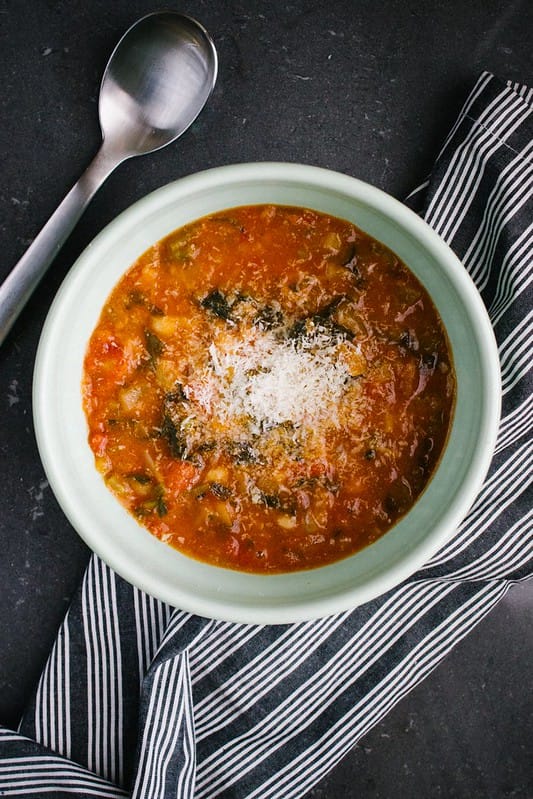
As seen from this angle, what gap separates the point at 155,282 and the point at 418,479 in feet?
3.30

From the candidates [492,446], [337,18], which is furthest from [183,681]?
[337,18]

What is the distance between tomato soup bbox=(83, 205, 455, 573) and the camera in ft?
7.52

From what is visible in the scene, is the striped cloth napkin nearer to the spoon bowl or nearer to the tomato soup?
the tomato soup

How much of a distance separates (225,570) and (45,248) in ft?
3.96

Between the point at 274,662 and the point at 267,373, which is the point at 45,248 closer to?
the point at 267,373

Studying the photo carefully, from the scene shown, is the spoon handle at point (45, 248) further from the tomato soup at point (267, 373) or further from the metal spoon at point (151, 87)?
the tomato soup at point (267, 373)

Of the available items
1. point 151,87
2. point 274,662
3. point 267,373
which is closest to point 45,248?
point 151,87

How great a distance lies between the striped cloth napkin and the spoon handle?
0.93 m

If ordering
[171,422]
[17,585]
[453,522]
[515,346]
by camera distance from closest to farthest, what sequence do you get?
[453,522], [171,422], [515,346], [17,585]

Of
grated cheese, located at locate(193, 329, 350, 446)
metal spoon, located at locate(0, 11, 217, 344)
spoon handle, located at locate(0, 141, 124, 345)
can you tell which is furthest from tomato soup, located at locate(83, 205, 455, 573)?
metal spoon, located at locate(0, 11, 217, 344)

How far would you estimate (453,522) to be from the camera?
2174mm

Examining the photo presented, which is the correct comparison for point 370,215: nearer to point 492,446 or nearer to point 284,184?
point 284,184

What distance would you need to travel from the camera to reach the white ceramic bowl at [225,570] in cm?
216

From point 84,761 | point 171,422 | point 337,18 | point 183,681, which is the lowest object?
point 84,761
